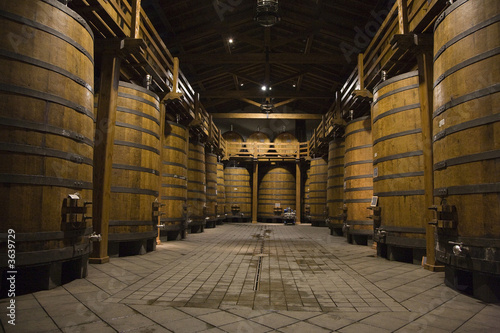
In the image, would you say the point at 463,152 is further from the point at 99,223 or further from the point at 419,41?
the point at 99,223

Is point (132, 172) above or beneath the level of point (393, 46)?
beneath

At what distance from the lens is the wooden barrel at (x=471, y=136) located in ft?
10.3

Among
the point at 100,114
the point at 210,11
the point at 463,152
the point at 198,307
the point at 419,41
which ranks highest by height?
the point at 210,11

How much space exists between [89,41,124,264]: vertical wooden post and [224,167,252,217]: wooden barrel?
14.8 m

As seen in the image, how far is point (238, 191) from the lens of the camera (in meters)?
20.2

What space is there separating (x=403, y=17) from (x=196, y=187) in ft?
27.5

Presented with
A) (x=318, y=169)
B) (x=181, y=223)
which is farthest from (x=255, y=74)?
(x=181, y=223)

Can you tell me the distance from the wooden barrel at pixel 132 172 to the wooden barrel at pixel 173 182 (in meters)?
2.10

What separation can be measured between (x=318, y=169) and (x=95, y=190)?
11385 mm

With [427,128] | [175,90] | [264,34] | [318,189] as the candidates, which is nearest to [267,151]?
[318,189]

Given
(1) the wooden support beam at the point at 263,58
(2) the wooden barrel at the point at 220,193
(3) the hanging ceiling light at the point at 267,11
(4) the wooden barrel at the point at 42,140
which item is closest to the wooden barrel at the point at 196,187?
(1) the wooden support beam at the point at 263,58

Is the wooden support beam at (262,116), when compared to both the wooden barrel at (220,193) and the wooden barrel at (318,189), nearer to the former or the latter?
the wooden barrel at (220,193)

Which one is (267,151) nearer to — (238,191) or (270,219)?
(238,191)

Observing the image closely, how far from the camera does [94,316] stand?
8.64ft
